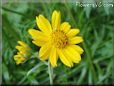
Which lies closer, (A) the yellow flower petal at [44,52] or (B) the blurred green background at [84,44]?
(A) the yellow flower petal at [44,52]

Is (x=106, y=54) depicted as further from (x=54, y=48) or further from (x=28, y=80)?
(x=54, y=48)

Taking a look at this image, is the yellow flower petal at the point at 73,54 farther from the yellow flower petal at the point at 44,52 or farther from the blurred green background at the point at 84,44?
the blurred green background at the point at 84,44

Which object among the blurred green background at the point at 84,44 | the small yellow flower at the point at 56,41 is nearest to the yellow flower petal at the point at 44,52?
the small yellow flower at the point at 56,41

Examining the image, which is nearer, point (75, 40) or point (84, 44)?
point (75, 40)

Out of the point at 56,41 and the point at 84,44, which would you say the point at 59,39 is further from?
the point at 84,44

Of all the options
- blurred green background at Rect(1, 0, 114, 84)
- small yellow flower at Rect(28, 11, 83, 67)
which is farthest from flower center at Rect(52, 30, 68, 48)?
blurred green background at Rect(1, 0, 114, 84)

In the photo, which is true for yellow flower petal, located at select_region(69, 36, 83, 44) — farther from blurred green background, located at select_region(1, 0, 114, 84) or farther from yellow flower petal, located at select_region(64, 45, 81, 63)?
blurred green background, located at select_region(1, 0, 114, 84)

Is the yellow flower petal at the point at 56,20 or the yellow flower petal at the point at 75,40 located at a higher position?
the yellow flower petal at the point at 56,20

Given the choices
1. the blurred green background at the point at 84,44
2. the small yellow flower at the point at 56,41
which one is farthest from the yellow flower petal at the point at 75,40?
the blurred green background at the point at 84,44

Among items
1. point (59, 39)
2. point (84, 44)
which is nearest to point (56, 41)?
point (59, 39)
